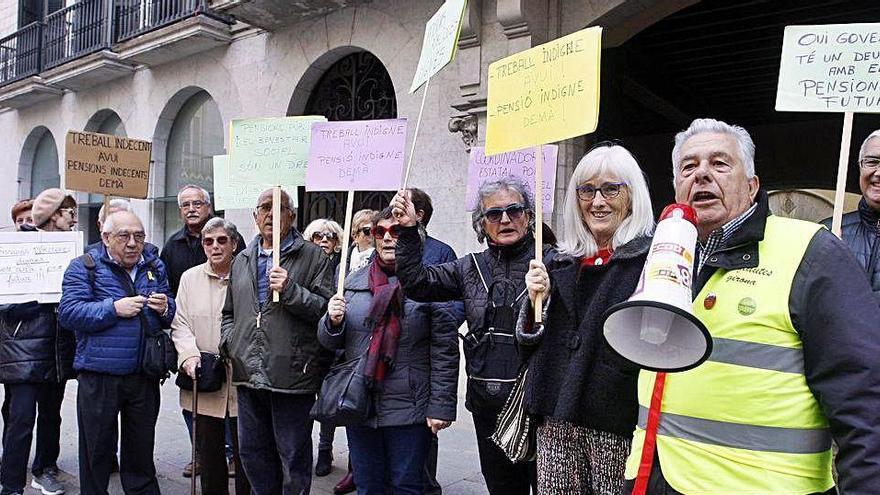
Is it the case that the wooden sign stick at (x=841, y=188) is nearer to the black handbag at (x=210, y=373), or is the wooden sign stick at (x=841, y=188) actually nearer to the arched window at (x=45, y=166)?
the black handbag at (x=210, y=373)

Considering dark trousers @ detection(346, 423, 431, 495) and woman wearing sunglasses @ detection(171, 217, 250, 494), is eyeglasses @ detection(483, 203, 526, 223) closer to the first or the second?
dark trousers @ detection(346, 423, 431, 495)

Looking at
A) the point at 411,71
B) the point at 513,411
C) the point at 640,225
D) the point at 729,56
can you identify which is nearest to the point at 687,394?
the point at 640,225

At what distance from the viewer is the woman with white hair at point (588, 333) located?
6.97 feet

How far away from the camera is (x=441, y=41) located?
326 centimetres

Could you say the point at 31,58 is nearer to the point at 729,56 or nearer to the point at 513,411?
the point at 729,56

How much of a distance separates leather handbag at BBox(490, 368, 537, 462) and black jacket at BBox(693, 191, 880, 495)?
1.10m

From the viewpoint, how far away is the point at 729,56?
10.2 metres

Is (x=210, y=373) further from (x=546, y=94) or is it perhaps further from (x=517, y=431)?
(x=546, y=94)

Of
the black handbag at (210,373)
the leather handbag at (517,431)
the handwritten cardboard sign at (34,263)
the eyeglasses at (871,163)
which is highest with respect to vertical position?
the eyeglasses at (871,163)

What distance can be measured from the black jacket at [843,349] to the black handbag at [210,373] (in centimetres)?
328

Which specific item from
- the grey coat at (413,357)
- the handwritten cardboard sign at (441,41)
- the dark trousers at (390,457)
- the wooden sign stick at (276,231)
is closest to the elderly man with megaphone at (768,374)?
the grey coat at (413,357)

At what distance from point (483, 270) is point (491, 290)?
11 centimetres

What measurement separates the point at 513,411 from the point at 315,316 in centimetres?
139

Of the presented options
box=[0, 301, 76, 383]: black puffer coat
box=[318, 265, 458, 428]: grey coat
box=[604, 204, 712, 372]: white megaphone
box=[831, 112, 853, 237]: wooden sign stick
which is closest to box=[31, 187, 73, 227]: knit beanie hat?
box=[0, 301, 76, 383]: black puffer coat
